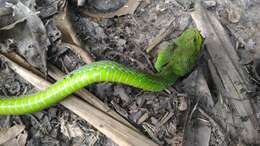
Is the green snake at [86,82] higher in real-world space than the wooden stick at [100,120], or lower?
higher

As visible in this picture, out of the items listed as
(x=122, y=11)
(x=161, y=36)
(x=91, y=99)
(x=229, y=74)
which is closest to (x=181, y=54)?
(x=161, y=36)

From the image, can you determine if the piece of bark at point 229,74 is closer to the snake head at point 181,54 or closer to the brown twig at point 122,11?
the snake head at point 181,54

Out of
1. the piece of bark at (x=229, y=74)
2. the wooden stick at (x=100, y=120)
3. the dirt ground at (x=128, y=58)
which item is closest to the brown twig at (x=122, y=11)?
the dirt ground at (x=128, y=58)

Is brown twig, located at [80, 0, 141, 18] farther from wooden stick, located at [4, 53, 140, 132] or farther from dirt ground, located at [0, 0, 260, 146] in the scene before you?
wooden stick, located at [4, 53, 140, 132]

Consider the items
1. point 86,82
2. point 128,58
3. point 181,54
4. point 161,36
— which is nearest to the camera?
point 86,82

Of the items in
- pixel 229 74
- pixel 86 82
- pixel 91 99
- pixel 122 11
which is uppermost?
pixel 122 11

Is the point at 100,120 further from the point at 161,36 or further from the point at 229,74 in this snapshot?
the point at 229,74

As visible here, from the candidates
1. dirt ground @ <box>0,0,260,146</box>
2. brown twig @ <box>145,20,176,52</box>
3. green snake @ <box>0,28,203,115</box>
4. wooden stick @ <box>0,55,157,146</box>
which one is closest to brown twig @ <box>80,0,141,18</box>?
dirt ground @ <box>0,0,260,146</box>
